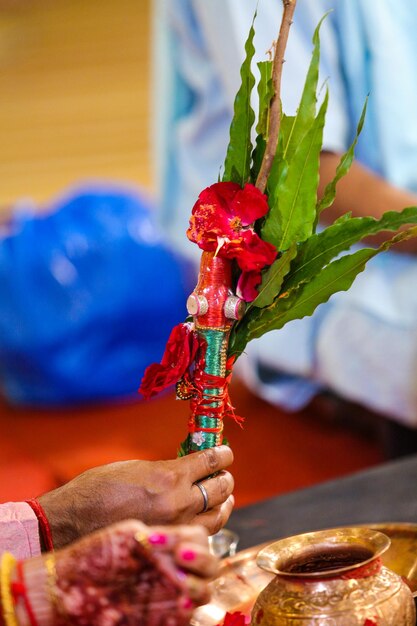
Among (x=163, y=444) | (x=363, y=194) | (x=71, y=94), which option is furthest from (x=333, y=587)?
(x=71, y=94)

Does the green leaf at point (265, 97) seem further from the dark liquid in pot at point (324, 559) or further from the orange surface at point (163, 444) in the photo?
the orange surface at point (163, 444)

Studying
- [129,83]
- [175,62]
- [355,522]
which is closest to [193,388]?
[355,522]

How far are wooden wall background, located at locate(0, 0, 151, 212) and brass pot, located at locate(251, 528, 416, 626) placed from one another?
380 centimetres

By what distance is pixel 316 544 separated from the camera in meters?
0.66

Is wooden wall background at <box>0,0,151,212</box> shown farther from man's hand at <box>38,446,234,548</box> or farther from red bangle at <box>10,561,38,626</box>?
red bangle at <box>10,561,38,626</box>

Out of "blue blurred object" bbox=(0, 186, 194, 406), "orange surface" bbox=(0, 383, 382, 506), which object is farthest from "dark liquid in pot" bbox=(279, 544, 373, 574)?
"blue blurred object" bbox=(0, 186, 194, 406)

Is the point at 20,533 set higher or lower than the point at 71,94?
lower

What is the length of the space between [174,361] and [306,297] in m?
0.11

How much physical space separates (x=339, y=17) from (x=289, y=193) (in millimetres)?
753

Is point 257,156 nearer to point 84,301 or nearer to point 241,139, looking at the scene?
point 241,139

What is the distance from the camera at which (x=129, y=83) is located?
203 inches

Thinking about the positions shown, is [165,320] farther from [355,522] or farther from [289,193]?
[289,193]

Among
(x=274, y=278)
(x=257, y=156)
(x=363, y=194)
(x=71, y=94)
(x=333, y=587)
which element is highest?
(x=71, y=94)

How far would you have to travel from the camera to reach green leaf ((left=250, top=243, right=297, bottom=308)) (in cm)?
68
